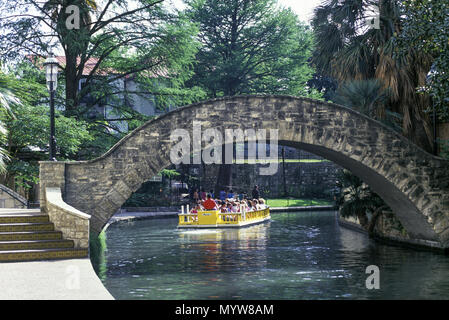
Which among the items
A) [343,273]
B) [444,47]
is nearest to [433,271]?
[343,273]

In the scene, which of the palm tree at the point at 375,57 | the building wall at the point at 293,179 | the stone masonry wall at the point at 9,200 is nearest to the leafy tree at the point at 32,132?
the stone masonry wall at the point at 9,200

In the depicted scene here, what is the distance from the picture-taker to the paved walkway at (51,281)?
27.8 ft

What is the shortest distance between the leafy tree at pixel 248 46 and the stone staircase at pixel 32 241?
23714 millimetres

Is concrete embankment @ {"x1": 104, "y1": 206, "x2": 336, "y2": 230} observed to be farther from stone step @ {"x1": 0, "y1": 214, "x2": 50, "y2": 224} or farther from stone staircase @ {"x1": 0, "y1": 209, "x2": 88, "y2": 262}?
stone staircase @ {"x1": 0, "y1": 209, "x2": 88, "y2": 262}

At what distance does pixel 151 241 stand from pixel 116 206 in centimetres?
617

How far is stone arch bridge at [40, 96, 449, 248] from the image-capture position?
50.9ft

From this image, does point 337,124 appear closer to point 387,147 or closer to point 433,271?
point 387,147

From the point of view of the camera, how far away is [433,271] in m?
15.0

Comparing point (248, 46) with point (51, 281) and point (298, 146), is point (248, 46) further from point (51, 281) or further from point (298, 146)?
point (51, 281)

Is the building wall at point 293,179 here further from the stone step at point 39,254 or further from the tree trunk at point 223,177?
the stone step at point 39,254

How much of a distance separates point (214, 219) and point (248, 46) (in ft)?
49.7

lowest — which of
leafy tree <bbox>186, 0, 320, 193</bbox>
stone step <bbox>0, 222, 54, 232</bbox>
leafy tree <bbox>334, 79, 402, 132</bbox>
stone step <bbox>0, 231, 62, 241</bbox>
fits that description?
stone step <bbox>0, 231, 62, 241</bbox>

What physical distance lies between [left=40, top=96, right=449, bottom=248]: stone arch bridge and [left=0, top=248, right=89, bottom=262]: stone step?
2.76 meters

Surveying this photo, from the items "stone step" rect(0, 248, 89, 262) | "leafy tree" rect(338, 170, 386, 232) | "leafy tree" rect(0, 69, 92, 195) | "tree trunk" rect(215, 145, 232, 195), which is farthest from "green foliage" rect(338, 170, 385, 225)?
"tree trunk" rect(215, 145, 232, 195)
